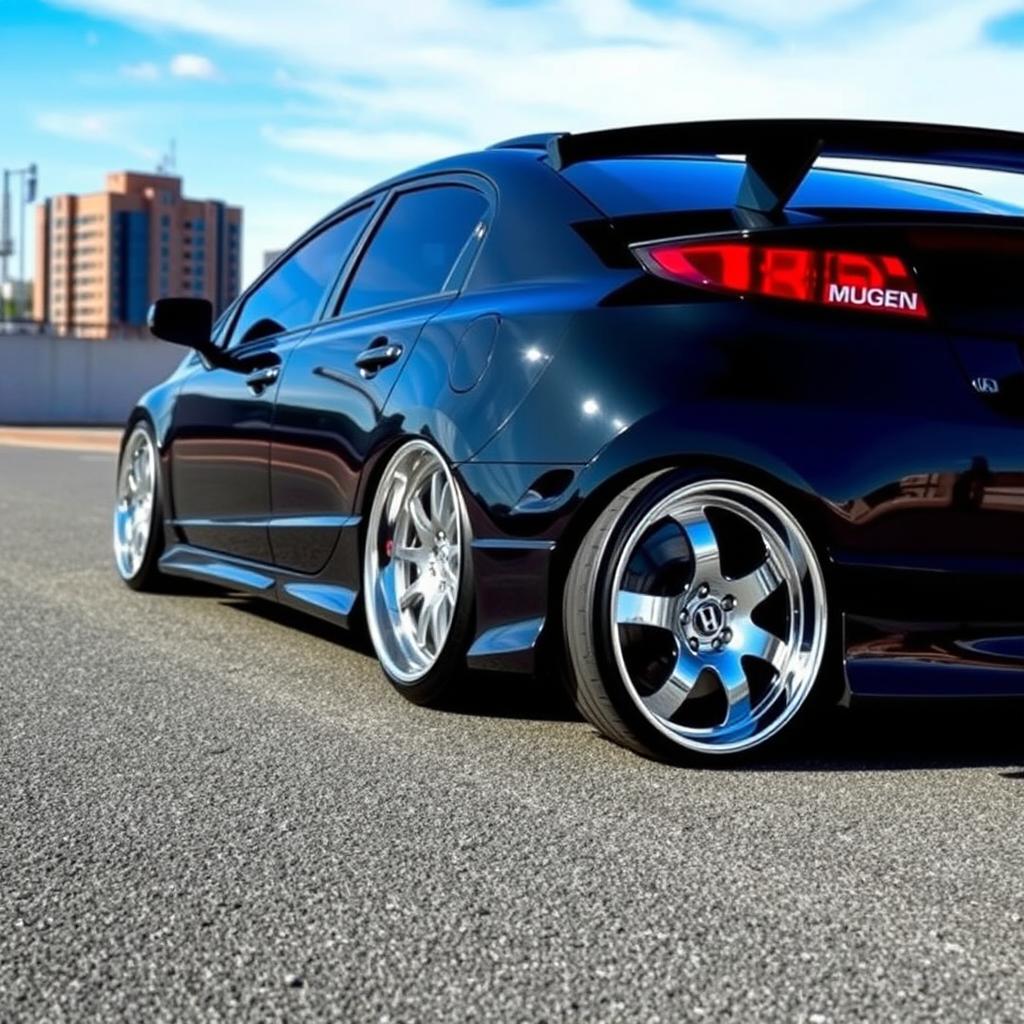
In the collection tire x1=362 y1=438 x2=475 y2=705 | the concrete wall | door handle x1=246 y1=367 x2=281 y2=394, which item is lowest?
the concrete wall

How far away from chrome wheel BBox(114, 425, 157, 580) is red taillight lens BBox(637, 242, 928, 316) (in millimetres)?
3350

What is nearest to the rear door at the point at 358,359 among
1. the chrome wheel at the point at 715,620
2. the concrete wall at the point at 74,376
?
the chrome wheel at the point at 715,620

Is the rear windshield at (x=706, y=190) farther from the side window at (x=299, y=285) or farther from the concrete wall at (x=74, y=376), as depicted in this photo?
the concrete wall at (x=74, y=376)

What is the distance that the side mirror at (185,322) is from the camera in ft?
19.8

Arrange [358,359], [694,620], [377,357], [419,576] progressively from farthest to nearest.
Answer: [358,359] → [377,357] → [419,576] → [694,620]

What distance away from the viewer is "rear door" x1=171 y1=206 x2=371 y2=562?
549 centimetres

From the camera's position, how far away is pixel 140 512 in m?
6.73

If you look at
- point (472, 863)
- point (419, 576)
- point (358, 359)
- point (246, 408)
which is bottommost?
point (472, 863)

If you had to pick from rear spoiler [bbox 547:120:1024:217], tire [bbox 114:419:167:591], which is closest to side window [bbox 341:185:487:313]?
rear spoiler [bbox 547:120:1024:217]

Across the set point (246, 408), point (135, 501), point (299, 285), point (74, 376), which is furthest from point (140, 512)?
point (74, 376)

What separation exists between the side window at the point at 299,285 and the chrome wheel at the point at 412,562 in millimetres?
1189

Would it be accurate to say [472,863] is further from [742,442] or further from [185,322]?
[185,322]

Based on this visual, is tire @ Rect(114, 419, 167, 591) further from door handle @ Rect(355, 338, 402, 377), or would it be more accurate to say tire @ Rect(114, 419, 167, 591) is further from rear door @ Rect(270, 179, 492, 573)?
door handle @ Rect(355, 338, 402, 377)

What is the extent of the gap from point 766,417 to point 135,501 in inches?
149
